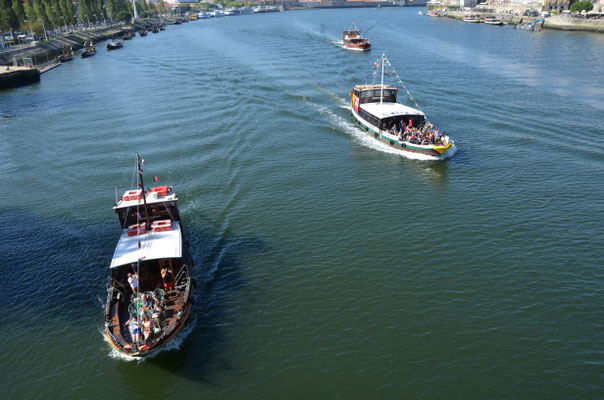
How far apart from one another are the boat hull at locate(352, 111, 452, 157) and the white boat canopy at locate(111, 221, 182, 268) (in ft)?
105

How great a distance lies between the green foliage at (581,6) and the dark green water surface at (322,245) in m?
110

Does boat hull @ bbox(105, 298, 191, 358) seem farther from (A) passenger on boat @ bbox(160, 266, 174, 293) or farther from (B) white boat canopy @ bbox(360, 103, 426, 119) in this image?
(B) white boat canopy @ bbox(360, 103, 426, 119)

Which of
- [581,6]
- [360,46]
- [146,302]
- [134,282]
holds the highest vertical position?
[581,6]

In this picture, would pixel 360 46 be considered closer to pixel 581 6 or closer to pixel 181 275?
pixel 581 6

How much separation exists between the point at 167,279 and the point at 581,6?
19105cm

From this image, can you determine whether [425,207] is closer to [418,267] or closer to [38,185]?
[418,267]

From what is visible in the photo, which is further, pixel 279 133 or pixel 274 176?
pixel 279 133

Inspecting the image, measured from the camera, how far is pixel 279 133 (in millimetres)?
60938

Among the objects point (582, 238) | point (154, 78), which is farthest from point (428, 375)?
point (154, 78)

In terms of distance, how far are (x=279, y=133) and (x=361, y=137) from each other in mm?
11680

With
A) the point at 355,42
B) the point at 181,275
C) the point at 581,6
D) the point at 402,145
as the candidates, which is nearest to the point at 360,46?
the point at 355,42

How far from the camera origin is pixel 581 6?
160250mm

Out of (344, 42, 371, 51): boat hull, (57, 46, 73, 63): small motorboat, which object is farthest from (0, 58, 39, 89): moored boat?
(344, 42, 371, 51): boat hull

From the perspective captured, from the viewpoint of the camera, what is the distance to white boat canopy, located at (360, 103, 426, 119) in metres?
Result: 56.2
